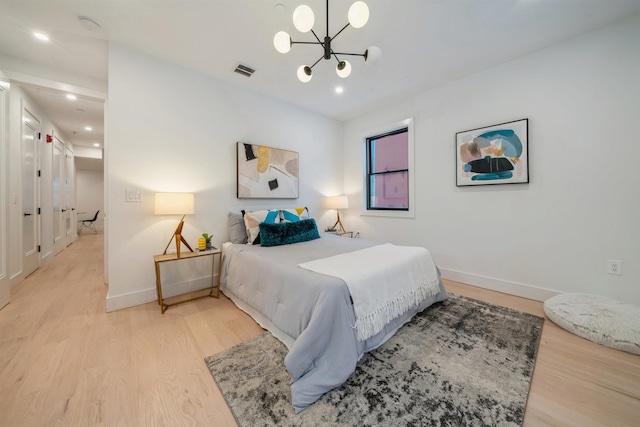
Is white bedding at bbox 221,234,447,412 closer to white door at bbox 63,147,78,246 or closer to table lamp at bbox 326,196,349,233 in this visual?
table lamp at bbox 326,196,349,233

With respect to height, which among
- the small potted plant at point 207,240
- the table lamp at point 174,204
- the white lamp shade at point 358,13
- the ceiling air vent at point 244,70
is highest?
the ceiling air vent at point 244,70

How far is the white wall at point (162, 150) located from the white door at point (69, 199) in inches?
182

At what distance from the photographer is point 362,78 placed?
9.78 feet

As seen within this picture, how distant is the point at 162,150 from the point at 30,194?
2.62 meters

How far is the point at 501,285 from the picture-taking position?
2.73 meters

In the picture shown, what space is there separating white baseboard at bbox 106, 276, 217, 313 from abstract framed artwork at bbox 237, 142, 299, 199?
120cm

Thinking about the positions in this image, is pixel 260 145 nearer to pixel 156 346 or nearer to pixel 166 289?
pixel 166 289

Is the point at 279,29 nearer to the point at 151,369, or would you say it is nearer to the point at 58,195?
the point at 151,369

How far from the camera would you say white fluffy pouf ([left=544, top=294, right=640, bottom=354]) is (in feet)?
5.58

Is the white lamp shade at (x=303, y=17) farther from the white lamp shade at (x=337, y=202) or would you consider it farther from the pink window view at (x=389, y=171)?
the white lamp shade at (x=337, y=202)

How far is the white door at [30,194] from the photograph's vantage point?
3.09 metres

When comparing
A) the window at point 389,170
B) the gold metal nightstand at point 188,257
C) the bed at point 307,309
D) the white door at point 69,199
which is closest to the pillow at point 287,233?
the bed at point 307,309

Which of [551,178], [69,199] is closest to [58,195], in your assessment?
A: [69,199]

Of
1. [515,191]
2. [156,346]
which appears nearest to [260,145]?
[156,346]
